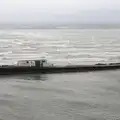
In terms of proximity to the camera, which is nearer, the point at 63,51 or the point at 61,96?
the point at 61,96

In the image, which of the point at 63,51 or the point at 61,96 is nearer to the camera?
the point at 61,96

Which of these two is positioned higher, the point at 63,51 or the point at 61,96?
the point at 63,51

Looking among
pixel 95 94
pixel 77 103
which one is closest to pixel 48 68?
pixel 95 94

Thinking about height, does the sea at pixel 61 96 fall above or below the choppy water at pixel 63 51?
below

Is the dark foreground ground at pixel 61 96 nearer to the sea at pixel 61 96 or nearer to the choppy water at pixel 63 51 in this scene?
the sea at pixel 61 96

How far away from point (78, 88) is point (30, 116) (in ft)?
25.3

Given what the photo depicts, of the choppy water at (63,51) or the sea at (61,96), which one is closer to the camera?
the sea at (61,96)

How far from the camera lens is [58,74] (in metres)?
26.0

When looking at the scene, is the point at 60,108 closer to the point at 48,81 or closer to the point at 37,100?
the point at 37,100

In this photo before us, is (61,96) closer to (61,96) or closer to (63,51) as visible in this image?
(61,96)

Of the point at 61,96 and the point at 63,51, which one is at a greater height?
the point at 63,51

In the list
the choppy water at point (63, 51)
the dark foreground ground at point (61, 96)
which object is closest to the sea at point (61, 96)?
the dark foreground ground at point (61, 96)

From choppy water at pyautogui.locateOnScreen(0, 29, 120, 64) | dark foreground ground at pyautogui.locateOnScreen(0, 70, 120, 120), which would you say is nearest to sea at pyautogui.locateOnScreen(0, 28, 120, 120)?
dark foreground ground at pyautogui.locateOnScreen(0, 70, 120, 120)

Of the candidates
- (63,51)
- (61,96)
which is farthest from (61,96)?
(63,51)
